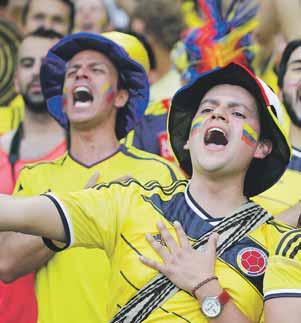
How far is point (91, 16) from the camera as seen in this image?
8.92 metres

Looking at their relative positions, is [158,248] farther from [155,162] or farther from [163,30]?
[163,30]

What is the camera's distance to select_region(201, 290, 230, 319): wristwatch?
3.95m

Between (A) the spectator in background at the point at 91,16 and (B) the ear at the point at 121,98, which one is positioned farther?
(A) the spectator in background at the point at 91,16

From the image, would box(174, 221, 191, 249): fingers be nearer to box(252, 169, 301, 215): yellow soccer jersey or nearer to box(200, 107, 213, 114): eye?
box(200, 107, 213, 114): eye

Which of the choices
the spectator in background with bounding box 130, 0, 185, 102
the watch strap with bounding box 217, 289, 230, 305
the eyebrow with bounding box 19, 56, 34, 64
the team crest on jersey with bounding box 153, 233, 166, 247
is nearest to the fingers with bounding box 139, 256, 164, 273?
the team crest on jersey with bounding box 153, 233, 166, 247

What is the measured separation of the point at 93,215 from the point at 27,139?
240 cm

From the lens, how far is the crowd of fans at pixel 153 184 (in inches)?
159

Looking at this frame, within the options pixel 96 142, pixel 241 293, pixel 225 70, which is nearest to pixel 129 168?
pixel 96 142

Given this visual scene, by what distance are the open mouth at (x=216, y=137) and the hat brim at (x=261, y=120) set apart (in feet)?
0.66

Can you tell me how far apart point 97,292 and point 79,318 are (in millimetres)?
139

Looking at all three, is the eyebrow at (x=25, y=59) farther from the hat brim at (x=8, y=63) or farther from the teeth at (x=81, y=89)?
the teeth at (x=81, y=89)

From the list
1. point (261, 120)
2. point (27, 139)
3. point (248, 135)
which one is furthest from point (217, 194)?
point (27, 139)

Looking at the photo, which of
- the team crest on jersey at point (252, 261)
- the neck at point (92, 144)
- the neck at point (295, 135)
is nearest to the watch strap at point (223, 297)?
the team crest on jersey at point (252, 261)

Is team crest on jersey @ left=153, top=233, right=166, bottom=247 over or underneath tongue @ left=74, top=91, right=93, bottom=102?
underneath
